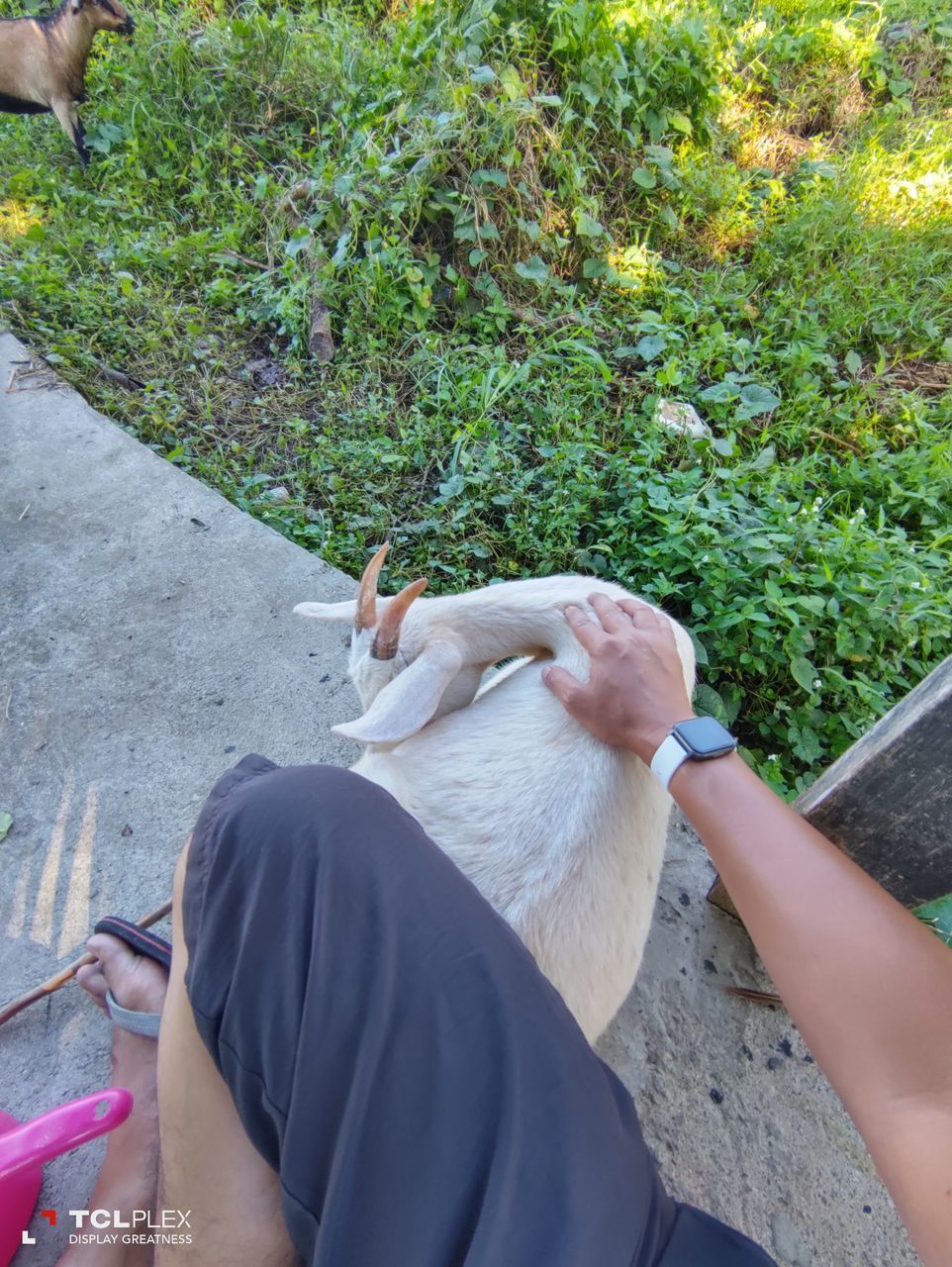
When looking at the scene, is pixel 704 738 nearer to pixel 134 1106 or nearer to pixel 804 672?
pixel 804 672

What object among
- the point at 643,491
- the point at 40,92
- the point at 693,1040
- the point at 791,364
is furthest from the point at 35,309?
the point at 693,1040

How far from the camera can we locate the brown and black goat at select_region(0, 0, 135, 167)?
16.9 ft

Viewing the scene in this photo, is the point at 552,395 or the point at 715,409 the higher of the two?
the point at 715,409

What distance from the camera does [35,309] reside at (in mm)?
4215

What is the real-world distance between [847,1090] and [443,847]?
90cm

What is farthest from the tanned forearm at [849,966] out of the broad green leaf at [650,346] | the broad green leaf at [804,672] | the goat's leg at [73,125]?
the goat's leg at [73,125]

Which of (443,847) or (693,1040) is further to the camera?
(693,1040)

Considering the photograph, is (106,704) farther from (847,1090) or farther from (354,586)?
(847,1090)

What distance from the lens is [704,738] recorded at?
5.15ft

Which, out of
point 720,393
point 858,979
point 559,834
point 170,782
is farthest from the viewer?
point 720,393

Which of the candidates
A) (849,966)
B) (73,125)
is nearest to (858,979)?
(849,966)

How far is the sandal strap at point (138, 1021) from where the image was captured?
6.04 ft

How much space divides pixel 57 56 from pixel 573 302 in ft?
13.7

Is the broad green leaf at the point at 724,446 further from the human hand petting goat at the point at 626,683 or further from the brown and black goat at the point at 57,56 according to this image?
the brown and black goat at the point at 57,56
